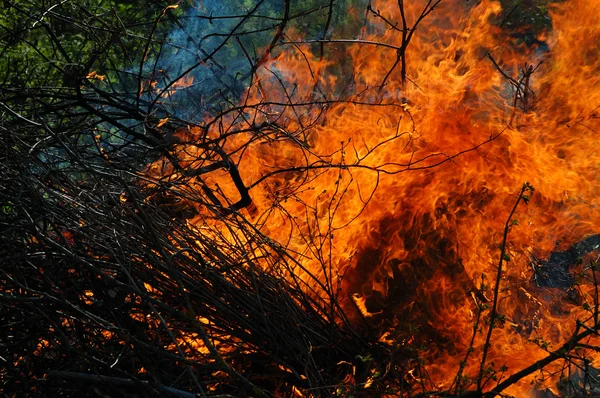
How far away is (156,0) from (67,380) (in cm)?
289

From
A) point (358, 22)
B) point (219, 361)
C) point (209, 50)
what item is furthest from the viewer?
point (209, 50)

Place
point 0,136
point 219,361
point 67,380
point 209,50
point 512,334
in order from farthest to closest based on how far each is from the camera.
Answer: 1. point 209,50
2. point 512,334
3. point 0,136
4. point 67,380
5. point 219,361

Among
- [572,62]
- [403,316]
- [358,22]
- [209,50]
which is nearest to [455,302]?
[403,316]

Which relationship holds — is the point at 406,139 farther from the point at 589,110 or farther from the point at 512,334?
the point at 512,334

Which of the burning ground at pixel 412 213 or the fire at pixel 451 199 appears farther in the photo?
the fire at pixel 451 199

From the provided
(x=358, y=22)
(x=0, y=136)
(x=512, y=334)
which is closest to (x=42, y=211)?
(x=0, y=136)

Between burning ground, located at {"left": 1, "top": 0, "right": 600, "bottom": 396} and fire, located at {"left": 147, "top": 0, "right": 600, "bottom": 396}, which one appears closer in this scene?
burning ground, located at {"left": 1, "top": 0, "right": 600, "bottom": 396}

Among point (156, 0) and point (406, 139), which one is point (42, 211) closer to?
point (156, 0)

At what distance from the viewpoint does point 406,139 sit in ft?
14.6

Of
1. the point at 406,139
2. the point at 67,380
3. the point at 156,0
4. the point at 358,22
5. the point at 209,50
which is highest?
the point at 209,50

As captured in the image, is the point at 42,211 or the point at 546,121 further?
the point at 546,121

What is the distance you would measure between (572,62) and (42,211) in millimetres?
3863

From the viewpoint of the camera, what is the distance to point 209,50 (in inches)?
673

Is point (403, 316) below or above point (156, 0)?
below
